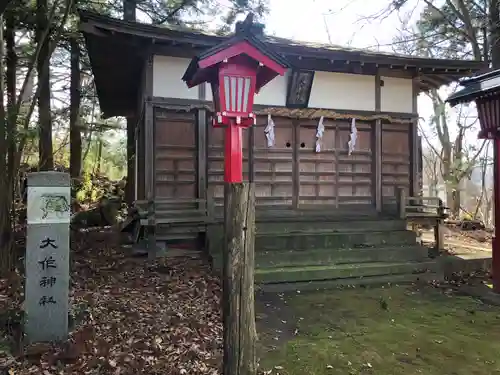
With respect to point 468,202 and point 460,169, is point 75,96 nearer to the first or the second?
point 460,169

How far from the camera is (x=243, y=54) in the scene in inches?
191

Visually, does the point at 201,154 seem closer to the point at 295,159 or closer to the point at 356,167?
the point at 295,159

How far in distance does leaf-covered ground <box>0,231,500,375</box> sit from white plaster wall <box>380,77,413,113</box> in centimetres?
493

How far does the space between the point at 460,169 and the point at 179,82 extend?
15.8 metres

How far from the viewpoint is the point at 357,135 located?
34.2 feet

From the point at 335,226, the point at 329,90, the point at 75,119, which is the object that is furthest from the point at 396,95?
the point at 75,119

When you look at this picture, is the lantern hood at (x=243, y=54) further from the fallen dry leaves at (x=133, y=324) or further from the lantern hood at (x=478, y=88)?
the lantern hood at (x=478, y=88)

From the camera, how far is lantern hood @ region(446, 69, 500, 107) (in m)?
7.05

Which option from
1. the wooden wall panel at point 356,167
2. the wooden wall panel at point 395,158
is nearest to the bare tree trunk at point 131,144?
the wooden wall panel at point 356,167

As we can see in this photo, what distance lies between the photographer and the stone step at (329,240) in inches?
332

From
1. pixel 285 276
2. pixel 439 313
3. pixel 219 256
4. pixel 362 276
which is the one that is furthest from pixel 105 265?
pixel 439 313

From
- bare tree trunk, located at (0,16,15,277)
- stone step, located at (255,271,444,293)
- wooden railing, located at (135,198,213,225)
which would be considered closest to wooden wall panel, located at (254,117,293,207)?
wooden railing, located at (135,198,213,225)

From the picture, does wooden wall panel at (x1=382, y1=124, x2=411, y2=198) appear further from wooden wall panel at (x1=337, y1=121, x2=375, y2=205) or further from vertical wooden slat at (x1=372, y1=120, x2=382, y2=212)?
wooden wall panel at (x1=337, y1=121, x2=375, y2=205)

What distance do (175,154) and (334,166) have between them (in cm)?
394
